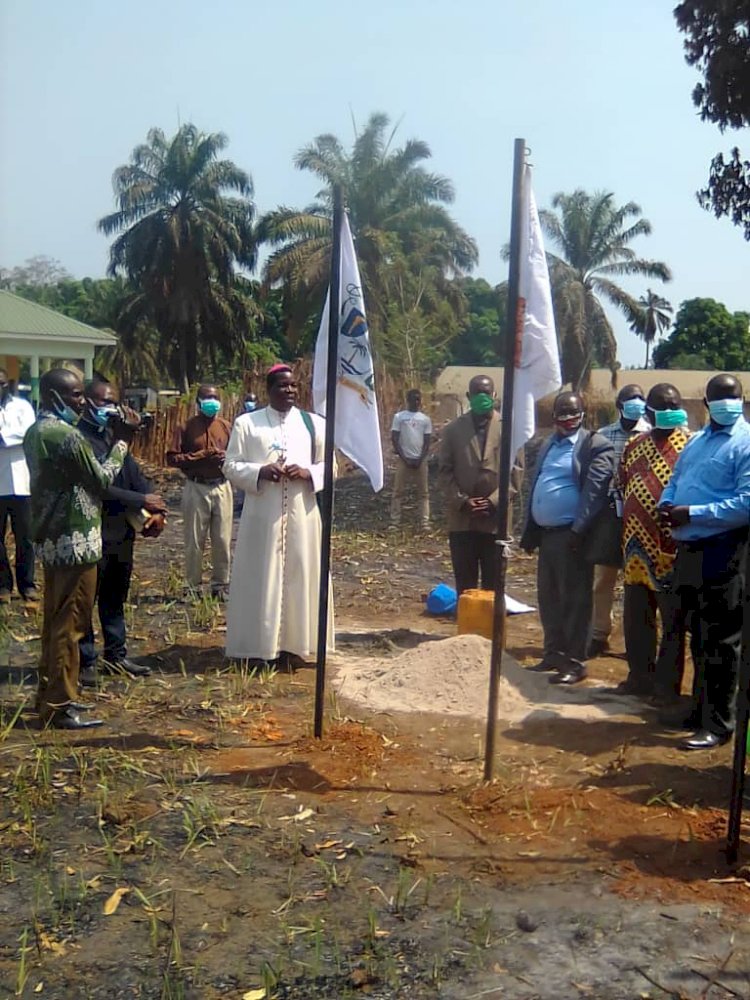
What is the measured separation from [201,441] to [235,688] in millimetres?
3368

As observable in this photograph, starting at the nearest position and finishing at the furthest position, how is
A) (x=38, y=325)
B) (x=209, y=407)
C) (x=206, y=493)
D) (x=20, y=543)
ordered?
(x=20, y=543) < (x=206, y=493) < (x=209, y=407) < (x=38, y=325)

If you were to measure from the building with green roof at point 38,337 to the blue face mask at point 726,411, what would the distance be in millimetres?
28182

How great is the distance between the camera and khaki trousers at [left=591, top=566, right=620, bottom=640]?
27.1ft

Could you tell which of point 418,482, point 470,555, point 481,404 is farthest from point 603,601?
point 418,482

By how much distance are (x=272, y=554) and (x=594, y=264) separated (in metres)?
37.7

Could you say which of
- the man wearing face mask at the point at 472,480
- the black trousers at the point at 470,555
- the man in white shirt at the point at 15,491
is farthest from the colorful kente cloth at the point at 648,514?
the man in white shirt at the point at 15,491

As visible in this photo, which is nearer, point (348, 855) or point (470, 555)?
point (348, 855)

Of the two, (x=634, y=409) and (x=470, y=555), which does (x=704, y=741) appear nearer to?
(x=634, y=409)

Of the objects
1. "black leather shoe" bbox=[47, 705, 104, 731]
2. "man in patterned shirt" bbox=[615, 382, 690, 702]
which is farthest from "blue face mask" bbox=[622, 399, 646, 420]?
"black leather shoe" bbox=[47, 705, 104, 731]

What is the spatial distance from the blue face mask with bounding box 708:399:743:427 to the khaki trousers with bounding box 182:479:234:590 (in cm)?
507

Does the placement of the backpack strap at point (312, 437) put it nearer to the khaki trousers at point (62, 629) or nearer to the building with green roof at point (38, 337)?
the khaki trousers at point (62, 629)

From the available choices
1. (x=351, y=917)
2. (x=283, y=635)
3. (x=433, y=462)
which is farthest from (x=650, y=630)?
(x=433, y=462)

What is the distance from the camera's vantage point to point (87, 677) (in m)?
7.02

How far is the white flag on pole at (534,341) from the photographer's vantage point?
5172 mm
